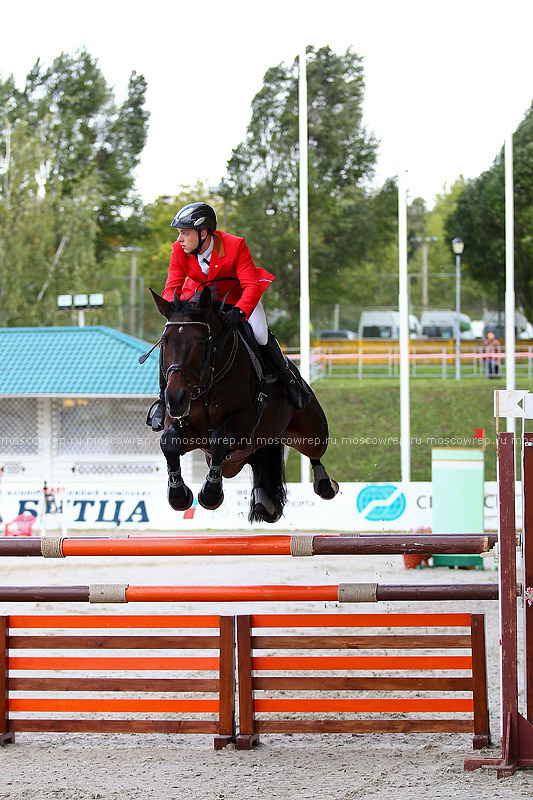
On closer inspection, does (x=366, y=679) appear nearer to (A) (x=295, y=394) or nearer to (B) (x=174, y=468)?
(A) (x=295, y=394)

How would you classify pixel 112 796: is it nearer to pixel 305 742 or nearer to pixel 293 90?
pixel 305 742

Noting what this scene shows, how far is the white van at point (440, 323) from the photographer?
1709cm

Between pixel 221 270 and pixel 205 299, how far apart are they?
36cm

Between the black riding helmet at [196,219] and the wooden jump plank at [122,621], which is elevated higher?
the black riding helmet at [196,219]

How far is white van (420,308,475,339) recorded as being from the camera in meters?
17.1

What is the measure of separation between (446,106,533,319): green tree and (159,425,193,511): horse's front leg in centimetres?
1232

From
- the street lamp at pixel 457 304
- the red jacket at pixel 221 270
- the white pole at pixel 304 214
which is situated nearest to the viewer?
the red jacket at pixel 221 270

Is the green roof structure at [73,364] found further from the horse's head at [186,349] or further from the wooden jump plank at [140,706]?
the horse's head at [186,349]

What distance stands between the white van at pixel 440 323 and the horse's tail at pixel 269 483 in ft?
41.4

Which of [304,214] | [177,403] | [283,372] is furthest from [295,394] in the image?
[304,214]

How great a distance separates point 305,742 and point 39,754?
4.58 feet

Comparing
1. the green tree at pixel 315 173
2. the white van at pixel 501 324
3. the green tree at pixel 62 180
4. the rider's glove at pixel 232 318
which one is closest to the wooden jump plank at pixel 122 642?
the rider's glove at pixel 232 318

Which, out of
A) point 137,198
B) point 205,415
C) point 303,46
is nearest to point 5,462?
point 303,46

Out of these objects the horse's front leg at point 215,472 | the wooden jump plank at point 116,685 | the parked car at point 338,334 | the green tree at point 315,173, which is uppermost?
the green tree at point 315,173
